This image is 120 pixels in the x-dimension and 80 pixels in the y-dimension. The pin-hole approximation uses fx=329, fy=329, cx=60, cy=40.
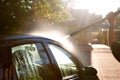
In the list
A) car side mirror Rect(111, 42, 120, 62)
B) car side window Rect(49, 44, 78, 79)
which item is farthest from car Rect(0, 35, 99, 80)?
car side mirror Rect(111, 42, 120, 62)

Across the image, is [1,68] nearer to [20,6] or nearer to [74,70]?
[74,70]

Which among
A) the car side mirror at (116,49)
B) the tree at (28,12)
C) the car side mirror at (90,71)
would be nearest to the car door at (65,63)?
the car side mirror at (90,71)

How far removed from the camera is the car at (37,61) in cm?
286

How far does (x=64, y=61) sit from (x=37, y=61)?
0.72 meters

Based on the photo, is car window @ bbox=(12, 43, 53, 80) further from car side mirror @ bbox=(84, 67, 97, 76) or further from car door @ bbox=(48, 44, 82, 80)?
car side mirror @ bbox=(84, 67, 97, 76)

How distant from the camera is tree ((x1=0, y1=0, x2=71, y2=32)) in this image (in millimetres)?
12234

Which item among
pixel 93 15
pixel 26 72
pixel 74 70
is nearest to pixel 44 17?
pixel 74 70

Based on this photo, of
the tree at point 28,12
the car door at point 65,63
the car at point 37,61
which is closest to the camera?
the car at point 37,61

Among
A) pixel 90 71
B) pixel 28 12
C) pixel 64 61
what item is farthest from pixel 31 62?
pixel 28 12

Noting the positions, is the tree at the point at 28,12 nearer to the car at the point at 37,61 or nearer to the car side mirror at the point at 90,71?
the car at the point at 37,61

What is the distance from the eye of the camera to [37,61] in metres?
3.54

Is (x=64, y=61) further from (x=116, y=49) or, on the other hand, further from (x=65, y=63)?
(x=116, y=49)

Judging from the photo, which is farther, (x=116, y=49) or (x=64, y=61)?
(x=116, y=49)

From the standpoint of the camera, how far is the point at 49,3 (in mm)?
15258
